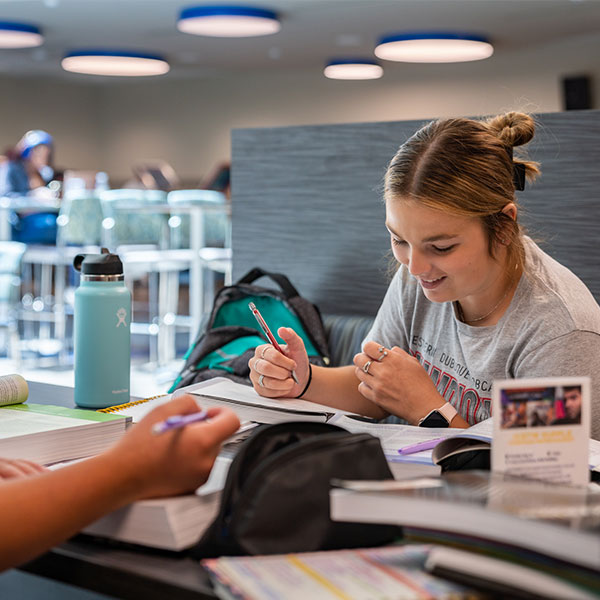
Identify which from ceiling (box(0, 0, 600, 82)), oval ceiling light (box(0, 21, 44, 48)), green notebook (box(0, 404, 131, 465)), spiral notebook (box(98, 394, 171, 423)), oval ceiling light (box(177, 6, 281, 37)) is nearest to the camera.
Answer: green notebook (box(0, 404, 131, 465))

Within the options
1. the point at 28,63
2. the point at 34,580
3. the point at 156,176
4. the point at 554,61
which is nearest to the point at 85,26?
the point at 156,176

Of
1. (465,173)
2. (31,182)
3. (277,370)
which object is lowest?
(277,370)

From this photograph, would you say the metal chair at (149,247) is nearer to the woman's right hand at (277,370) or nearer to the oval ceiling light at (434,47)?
the woman's right hand at (277,370)

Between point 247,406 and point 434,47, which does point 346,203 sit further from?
point 434,47

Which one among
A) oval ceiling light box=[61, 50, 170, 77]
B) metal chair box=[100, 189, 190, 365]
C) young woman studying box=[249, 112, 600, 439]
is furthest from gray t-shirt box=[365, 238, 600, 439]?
oval ceiling light box=[61, 50, 170, 77]

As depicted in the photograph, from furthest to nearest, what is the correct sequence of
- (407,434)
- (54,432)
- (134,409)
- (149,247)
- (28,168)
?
(28,168), (149,247), (134,409), (407,434), (54,432)

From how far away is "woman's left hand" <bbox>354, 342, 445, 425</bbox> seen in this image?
1368 mm

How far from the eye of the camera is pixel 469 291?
4.51 ft

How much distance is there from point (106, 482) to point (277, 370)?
667 millimetres

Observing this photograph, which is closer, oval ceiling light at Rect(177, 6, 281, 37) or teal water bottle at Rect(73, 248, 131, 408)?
teal water bottle at Rect(73, 248, 131, 408)

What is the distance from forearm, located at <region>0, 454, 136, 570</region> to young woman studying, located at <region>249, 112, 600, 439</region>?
65cm

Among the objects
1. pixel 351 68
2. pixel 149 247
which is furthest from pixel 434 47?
pixel 149 247

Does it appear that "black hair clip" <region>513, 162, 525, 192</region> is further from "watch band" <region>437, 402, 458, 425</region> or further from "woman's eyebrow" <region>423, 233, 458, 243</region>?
"watch band" <region>437, 402, 458, 425</region>

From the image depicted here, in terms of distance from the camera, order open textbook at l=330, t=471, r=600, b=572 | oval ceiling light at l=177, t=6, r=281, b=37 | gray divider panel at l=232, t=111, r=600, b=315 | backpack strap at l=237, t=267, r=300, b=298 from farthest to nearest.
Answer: oval ceiling light at l=177, t=6, r=281, b=37
backpack strap at l=237, t=267, r=300, b=298
gray divider panel at l=232, t=111, r=600, b=315
open textbook at l=330, t=471, r=600, b=572
